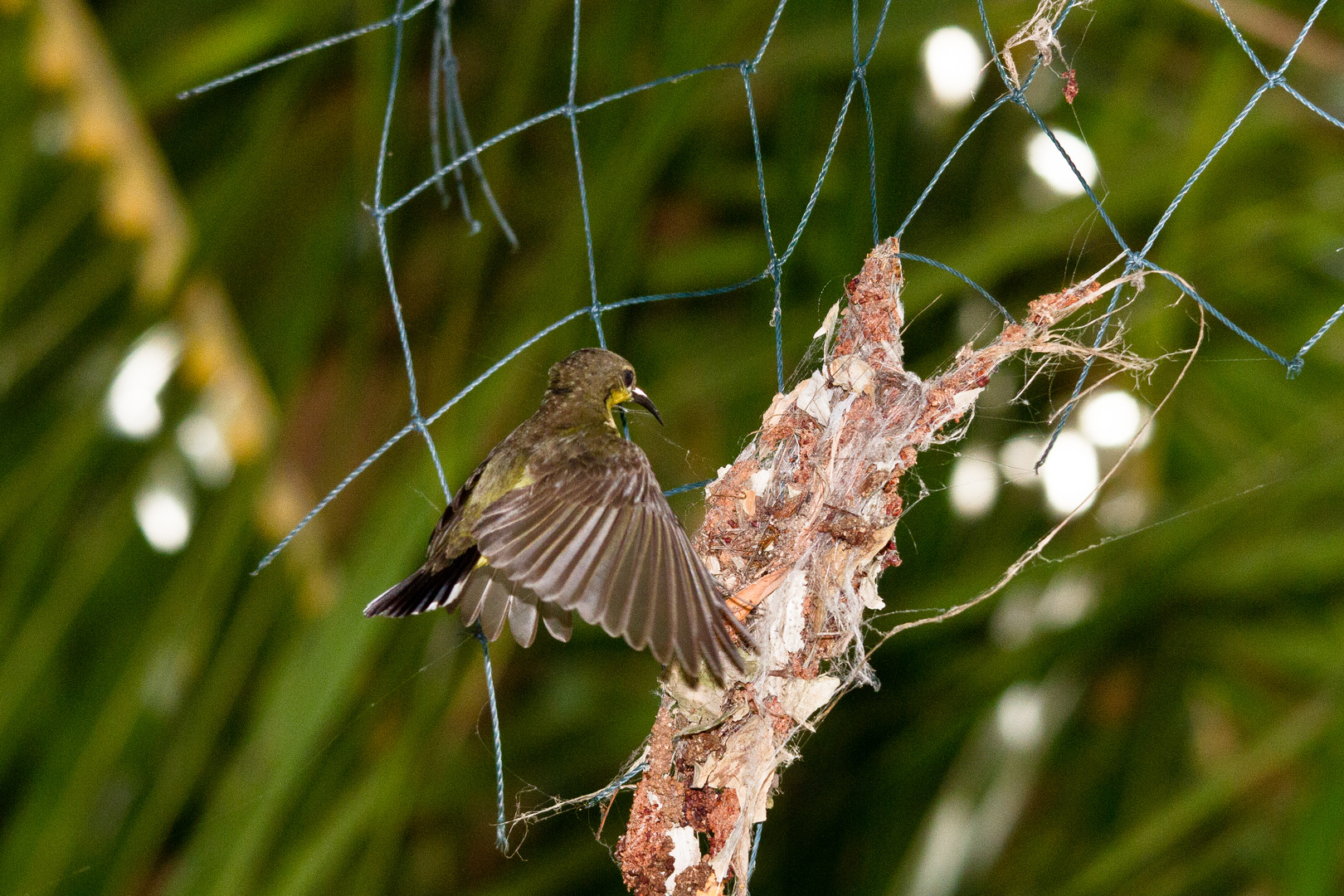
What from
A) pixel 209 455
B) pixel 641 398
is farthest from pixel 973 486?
pixel 209 455

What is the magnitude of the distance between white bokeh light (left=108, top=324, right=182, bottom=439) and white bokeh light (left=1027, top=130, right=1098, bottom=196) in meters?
1.57

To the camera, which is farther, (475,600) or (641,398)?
(641,398)

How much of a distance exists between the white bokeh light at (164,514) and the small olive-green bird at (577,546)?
68 cm

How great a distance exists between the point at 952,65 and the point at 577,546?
5.02 feet

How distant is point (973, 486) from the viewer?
2.32 metres

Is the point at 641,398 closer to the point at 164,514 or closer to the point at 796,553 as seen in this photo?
the point at 796,553

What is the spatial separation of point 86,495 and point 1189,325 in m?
2.15

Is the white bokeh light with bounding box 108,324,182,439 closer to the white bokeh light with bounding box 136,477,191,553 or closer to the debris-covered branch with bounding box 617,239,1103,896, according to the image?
the white bokeh light with bounding box 136,477,191,553

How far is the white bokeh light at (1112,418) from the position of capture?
186cm

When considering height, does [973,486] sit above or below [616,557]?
below

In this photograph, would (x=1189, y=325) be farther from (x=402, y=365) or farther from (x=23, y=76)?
(x=23, y=76)

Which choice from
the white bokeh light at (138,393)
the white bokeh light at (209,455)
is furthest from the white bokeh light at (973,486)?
the white bokeh light at (138,393)

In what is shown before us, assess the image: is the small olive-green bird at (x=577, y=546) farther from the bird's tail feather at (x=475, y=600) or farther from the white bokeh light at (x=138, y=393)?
the white bokeh light at (x=138, y=393)

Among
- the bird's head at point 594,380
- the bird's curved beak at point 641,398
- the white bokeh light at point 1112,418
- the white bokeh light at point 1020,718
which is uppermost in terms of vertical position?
the bird's head at point 594,380
